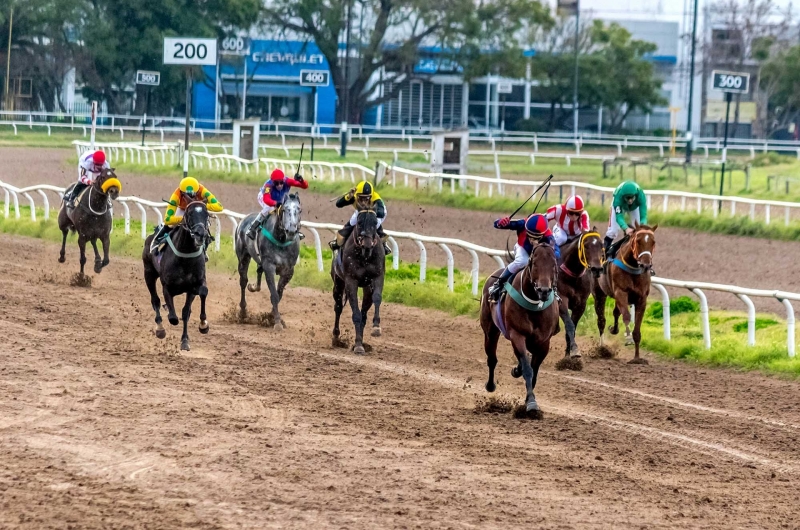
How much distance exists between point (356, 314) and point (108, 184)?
16.6 feet

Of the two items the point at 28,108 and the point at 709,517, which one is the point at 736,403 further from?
the point at 28,108

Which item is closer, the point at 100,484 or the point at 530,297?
the point at 100,484

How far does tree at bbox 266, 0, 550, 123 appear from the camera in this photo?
50062 mm

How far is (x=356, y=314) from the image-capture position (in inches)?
476

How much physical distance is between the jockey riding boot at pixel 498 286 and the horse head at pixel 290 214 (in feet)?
13.9

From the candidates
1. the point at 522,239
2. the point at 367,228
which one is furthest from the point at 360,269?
the point at 522,239

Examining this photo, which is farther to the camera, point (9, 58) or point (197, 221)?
point (9, 58)

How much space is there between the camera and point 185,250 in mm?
11625

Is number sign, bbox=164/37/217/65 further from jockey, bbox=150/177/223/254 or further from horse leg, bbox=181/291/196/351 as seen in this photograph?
horse leg, bbox=181/291/196/351

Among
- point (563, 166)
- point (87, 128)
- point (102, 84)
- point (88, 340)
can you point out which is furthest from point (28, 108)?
point (88, 340)

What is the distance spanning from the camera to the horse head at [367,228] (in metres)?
11.9

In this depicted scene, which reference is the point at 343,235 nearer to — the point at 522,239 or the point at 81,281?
the point at 522,239

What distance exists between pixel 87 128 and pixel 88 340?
32.1 m

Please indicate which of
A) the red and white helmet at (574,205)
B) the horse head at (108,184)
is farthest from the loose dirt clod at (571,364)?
the horse head at (108,184)
